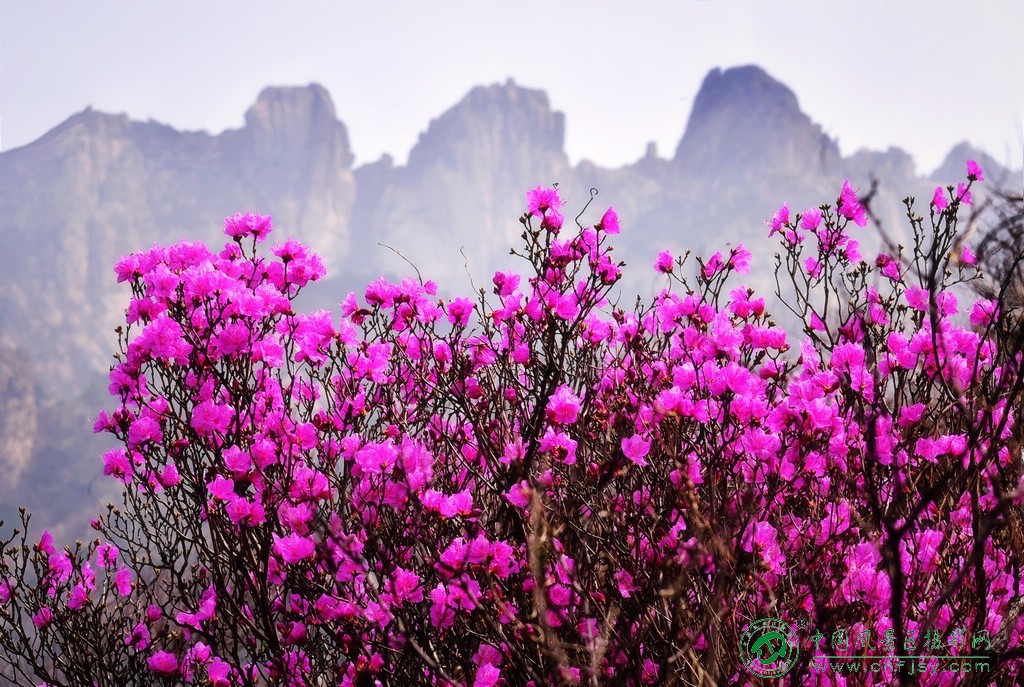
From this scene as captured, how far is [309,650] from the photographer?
3.16m

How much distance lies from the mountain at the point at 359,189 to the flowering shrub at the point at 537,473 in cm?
11410

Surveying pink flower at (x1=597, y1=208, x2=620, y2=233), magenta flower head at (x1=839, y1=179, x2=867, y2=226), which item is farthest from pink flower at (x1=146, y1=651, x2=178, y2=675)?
magenta flower head at (x1=839, y1=179, x2=867, y2=226)

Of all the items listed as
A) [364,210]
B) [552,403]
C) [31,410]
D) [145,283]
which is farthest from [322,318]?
[364,210]

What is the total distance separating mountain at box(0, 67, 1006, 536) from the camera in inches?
4473

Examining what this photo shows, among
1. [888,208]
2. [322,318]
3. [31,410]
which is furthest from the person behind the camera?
[888,208]

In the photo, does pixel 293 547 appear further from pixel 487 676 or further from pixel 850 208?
pixel 850 208

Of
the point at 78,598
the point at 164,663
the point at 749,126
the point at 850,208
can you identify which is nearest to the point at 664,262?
the point at 850,208

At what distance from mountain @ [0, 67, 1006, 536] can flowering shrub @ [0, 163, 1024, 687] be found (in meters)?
114

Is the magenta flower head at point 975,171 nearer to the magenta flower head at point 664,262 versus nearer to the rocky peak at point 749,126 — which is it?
the magenta flower head at point 664,262

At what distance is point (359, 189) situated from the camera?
149625 mm

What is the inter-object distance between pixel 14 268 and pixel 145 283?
133 m

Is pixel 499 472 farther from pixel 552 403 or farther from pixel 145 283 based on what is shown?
pixel 145 283

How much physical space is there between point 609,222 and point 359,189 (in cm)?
15379

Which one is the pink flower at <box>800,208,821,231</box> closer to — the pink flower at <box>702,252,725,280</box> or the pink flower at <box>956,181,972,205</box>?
the pink flower at <box>702,252,725,280</box>
